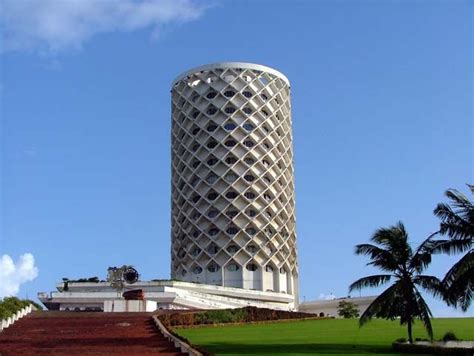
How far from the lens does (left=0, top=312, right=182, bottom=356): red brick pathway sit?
2088 centimetres

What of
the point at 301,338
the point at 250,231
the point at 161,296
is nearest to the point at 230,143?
the point at 250,231

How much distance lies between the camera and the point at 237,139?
69938mm

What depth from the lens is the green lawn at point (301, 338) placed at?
20.6 meters

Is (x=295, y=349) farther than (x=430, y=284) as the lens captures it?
No

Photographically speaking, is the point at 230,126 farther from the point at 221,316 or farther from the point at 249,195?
the point at 221,316

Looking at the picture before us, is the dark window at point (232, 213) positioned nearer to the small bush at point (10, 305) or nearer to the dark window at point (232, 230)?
the dark window at point (232, 230)

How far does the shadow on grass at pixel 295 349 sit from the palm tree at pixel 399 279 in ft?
5.17

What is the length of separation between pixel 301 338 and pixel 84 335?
769 cm

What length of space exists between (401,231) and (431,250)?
1.34 m

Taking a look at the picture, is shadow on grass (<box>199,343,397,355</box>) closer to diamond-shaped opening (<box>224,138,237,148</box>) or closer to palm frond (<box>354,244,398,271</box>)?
palm frond (<box>354,244,398,271</box>)

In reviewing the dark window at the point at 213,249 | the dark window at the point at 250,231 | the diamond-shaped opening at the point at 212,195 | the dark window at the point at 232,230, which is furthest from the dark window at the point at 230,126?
the dark window at the point at 213,249

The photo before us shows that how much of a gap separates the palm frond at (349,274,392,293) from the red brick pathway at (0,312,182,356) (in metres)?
6.04

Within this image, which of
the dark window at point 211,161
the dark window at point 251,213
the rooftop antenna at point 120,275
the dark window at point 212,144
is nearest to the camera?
the rooftop antenna at point 120,275

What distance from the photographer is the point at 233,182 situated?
226 feet
